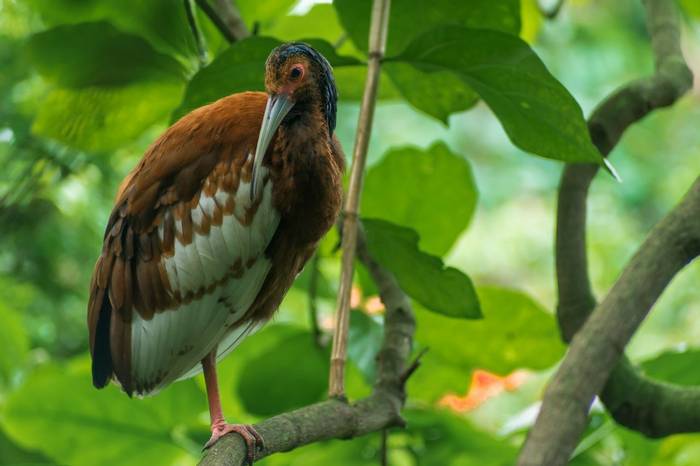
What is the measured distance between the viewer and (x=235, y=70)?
1538mm

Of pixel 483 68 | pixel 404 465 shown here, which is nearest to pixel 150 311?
pixel 483 68

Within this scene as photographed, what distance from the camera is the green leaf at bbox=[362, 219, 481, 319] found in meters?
1.46

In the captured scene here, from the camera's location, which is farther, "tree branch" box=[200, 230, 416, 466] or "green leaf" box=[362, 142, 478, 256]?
"green leaf" box=[362, 142, 478, 256]

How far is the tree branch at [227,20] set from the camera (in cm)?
166

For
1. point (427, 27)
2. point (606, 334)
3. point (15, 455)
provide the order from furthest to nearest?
point (15, 455) < point (427, 27) < point (606, 334)

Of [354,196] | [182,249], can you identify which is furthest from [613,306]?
[182,249]

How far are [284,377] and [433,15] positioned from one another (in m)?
0.61

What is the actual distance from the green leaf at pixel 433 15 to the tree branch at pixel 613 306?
231 mm

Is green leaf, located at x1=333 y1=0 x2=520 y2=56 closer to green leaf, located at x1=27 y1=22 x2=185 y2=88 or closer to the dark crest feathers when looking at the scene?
the dark crest feathers

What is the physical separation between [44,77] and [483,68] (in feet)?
2.31

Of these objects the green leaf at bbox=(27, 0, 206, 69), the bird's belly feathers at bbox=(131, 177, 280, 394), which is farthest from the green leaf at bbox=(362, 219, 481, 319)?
the green leaf at bbox=(27, 0, 206, 69)

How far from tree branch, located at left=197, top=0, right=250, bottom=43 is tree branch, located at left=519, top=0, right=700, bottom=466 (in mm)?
563

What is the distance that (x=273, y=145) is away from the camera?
147cm

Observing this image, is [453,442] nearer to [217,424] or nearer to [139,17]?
[217,424]
